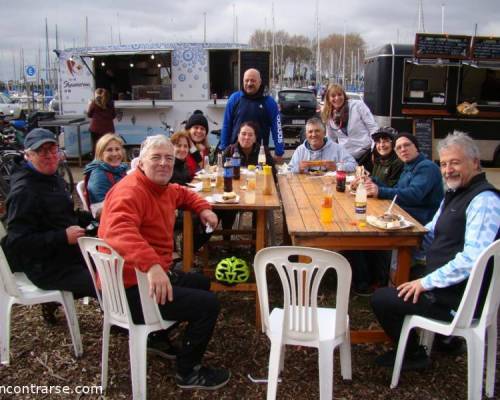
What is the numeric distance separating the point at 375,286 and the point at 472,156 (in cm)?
178

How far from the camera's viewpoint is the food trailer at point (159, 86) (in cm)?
955

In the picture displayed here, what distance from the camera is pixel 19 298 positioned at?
105 inches

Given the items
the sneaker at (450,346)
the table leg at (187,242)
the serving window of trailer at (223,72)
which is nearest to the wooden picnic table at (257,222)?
the table leg at (187,242)

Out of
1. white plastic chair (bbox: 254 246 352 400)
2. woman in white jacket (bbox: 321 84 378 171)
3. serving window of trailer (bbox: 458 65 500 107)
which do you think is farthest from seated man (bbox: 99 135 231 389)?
serving window of trailer (bbox: 458 65 500 107)

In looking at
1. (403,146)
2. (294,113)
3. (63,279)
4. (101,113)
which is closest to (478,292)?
(403,146)

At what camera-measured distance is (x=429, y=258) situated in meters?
2.61

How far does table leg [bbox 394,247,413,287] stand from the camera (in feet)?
9.27

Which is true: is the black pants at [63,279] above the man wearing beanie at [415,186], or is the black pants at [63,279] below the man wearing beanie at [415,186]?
below

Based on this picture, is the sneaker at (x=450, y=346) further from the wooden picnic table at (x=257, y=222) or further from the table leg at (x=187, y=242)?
the table leg at (x=187, y=242)

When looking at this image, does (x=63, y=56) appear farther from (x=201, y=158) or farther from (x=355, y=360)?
(x=355, y=360)

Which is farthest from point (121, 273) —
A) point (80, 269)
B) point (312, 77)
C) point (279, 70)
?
point (312, 77)

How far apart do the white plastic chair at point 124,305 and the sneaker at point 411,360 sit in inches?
49.2

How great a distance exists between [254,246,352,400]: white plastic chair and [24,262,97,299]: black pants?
1.09m

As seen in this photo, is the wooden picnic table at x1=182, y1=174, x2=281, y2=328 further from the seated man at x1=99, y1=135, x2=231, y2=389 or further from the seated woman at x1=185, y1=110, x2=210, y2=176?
the seated woman at x1=185, y1=110, x2=210, y2=176
